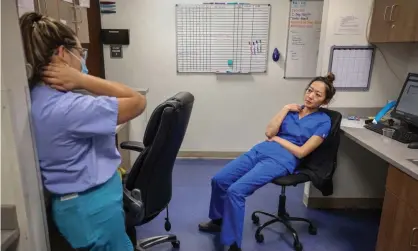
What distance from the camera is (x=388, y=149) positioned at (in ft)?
6.05

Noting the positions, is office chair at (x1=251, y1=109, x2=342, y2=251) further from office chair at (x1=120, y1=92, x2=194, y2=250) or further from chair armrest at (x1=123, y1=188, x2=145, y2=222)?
chair armrest at (x1=123, y1=188, x2=145, y2=222)

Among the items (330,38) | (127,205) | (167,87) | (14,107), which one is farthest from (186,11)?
(14,107)

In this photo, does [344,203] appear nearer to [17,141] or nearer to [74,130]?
[74,130]

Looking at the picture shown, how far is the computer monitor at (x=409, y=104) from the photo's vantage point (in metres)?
2.12

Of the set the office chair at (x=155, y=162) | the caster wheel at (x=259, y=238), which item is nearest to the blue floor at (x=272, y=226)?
the caster wheel at (x=259, y=238)

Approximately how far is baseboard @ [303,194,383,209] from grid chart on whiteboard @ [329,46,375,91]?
3.22 feet

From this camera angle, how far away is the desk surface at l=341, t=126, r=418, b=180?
158 cm

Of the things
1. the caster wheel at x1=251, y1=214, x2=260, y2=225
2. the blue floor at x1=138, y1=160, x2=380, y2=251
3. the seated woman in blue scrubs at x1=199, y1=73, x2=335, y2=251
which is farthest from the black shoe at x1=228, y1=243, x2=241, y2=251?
the caster wheel at x1=251, y1=214, x2=260, y2=225

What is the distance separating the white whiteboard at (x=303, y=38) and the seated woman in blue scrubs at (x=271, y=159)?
1.34 m

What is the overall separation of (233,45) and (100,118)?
2673mm

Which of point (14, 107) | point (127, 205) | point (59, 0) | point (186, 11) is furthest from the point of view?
point (186, 11)

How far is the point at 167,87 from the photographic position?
3.61 meters

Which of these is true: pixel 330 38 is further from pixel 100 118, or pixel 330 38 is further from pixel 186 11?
pixel 100 118

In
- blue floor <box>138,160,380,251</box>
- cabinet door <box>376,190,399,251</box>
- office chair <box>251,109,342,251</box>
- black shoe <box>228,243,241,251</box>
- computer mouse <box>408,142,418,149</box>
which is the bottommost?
blue floor <box>138,160,380,251</box>
